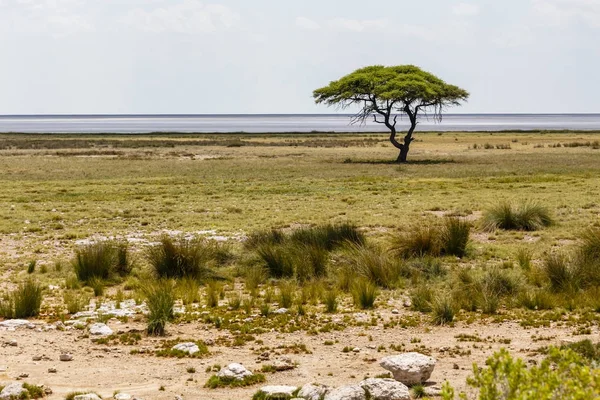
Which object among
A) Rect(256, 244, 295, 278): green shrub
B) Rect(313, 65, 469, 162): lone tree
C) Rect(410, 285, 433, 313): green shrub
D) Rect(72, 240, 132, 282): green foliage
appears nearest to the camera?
Rect(410, 285, 433, 313): green shrub

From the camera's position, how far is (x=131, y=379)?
8.68 m

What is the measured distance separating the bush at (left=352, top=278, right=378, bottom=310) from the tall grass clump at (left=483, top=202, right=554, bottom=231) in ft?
26.3

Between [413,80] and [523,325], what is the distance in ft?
150

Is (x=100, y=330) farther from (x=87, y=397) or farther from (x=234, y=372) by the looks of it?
(x=87, y=397)

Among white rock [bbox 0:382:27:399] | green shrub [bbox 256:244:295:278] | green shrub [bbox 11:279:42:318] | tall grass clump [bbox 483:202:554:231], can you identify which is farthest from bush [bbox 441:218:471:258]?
white rock [bbox 0:382:27:399]

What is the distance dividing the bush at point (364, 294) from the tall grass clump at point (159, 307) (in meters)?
2.94

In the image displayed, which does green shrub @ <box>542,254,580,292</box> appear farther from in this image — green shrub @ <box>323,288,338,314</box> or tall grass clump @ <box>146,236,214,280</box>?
tall grass clump @ <box>146,236,214,280</box>

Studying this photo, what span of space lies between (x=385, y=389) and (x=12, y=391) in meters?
3.79

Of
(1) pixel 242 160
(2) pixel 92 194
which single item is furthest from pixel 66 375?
(1) pixel 242 160

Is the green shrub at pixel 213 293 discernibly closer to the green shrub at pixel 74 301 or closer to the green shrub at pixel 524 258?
the green shrub at pixel 74 301

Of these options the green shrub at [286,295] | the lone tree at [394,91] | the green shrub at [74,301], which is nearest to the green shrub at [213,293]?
the green shrub at [286,295]

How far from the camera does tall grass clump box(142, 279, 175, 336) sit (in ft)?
34.9

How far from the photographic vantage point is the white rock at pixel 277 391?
7.70 metres

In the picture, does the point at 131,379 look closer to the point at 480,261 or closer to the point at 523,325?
the point at 523,325
